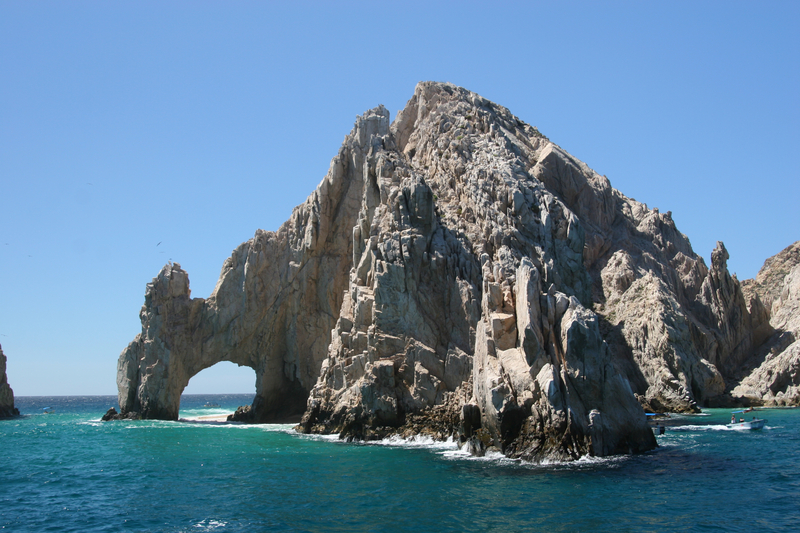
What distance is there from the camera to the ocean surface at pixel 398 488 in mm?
21031

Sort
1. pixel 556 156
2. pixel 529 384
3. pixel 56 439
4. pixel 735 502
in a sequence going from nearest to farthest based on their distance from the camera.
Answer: pixel 735 502, pixel 529 384, pixel 56 439, pixel 556 156

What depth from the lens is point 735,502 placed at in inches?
883

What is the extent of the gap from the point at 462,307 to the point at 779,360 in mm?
40014

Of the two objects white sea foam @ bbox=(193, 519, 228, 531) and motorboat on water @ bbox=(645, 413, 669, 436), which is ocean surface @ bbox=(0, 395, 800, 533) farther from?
motorboat on water @ bbox=(645, 413, 669, 436)

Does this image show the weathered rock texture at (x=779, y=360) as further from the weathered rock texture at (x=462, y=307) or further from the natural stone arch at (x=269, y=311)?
the natural stone arch at (x=269, y=311)

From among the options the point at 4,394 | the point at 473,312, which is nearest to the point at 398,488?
the point at 473,312

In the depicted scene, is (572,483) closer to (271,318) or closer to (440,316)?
(440,316)

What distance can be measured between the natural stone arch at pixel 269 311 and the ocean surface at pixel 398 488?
20.2m

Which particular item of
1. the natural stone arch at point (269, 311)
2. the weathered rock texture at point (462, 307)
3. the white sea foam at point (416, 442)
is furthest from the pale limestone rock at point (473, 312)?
the natural stone arch at point (269, 311)

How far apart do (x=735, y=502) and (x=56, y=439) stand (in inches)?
1975

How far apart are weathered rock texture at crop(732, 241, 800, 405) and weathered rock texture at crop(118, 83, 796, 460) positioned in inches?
93.9

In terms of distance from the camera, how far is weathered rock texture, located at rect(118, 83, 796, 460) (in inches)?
1299

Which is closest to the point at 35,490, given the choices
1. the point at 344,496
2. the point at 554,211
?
the point at 344,496

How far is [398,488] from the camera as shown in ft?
85.8
